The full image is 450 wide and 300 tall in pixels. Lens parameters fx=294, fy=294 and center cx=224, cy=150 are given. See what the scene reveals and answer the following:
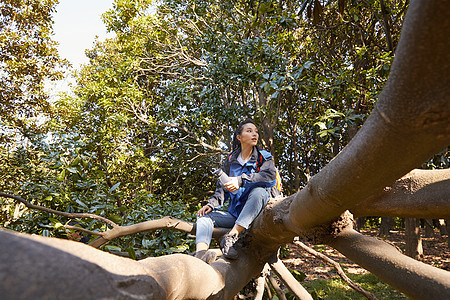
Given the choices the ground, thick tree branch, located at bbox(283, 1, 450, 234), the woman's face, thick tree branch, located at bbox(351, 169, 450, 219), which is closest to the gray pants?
the woman's face

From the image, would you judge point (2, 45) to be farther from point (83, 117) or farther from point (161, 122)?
point (161, 122)

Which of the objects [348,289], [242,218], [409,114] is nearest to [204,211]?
[242,218]

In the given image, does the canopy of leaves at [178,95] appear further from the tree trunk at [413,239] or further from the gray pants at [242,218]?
the tree trunk at [413,239]

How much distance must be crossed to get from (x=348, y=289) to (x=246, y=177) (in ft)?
14.9

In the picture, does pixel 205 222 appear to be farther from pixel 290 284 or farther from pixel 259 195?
pixel 290 284

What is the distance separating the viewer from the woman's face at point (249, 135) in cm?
304

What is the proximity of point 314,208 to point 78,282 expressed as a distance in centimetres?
104

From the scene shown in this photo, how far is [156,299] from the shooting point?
0.86 meters

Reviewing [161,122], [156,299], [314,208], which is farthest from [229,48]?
[156,299]

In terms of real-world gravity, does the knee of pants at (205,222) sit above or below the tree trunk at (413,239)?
above

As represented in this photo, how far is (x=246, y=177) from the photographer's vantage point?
2.65 metres

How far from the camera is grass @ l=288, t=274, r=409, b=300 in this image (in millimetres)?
5281

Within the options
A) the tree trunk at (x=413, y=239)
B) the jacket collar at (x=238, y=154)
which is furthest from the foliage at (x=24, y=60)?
the tree trunk at (x=413, y=239)

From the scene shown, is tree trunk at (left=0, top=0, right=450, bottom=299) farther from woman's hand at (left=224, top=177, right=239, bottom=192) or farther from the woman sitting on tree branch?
woman's hand at (left=224, top=177, right=239, bottom=192)
